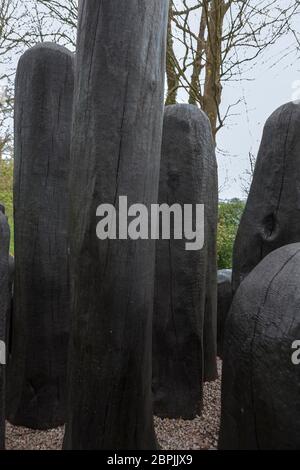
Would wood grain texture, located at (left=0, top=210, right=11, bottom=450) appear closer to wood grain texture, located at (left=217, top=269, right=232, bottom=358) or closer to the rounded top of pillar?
the rounded top of pillar

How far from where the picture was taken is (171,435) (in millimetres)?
2096

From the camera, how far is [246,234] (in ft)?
7.42

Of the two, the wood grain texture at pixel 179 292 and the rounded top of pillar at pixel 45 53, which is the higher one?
the rounded top of pillar at pixel 45 53

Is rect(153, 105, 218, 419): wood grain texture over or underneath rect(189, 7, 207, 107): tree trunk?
underneath

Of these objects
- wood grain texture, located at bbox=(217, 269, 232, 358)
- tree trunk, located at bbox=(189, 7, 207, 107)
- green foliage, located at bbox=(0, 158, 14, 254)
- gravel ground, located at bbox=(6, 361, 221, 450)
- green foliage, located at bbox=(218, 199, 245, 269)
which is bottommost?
gravel ground, located at bbox=(6, 361, 221, 450)

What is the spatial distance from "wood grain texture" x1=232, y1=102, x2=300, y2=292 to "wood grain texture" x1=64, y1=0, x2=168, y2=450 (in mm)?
836

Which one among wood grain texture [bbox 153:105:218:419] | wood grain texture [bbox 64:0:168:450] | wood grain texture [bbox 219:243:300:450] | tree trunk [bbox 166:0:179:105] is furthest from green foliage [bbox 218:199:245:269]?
wood grain texture [bbox 64:0:168:450]

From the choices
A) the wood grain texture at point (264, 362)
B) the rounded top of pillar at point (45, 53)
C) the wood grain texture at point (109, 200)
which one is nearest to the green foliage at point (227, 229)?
the rounded top of pillar at point (45, 53)

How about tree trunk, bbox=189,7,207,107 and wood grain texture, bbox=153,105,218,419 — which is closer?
wood grain texture, bbox=153,105,218,419

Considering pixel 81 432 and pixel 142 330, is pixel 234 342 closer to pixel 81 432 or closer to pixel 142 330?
pixel 142 330

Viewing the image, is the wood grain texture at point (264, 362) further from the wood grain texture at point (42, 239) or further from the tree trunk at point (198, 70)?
the tree trunk at point (198, 70)

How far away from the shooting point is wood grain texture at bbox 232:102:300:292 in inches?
84.2

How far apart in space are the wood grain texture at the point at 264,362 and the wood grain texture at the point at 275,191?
0.48 metres

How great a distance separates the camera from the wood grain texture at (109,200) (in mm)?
1562
